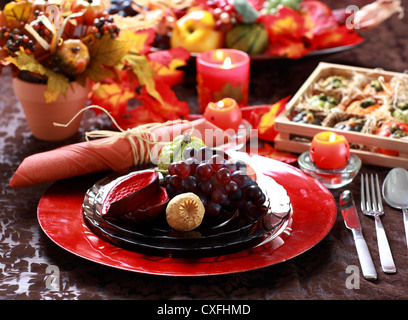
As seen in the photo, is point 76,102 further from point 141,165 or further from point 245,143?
point 245,143

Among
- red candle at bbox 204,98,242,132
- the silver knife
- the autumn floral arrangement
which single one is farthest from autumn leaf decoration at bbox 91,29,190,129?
the silver knife

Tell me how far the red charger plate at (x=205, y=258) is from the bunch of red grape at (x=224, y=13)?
0.57 m

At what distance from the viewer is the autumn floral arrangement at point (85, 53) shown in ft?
3.57

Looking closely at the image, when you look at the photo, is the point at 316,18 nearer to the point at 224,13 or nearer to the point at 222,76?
the point at 224,13

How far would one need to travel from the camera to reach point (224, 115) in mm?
1176

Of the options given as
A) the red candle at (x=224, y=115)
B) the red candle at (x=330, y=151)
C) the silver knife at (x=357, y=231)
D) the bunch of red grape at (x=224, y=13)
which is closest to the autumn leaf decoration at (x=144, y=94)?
the red candle at (x=224, y=115)

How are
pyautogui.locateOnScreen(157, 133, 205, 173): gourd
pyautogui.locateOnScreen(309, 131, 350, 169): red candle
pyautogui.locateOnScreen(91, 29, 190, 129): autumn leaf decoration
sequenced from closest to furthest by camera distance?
pyautogui.locateOnScreen(157, 133, 205, 173): gourd < pyautogui.locateOnScreen(309, 131, 350, 169): red candle < pyautogui.locateOnScreen(91, 29, 190, 129): autumn leaf decoration

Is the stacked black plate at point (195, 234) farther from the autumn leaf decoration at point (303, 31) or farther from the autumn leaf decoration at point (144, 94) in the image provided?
the autumn leaf decoration at point (303, 31)

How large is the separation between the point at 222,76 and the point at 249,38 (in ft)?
0.86

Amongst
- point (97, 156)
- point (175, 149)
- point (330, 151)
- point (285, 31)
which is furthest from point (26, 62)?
point (285, 31)

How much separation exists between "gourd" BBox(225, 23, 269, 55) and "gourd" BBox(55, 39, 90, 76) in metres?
0.49

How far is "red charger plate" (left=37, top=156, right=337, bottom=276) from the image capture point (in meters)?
0.78

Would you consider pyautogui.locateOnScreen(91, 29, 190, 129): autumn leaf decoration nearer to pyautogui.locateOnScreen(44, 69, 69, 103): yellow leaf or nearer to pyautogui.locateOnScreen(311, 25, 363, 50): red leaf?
pyautogui.locateOnScreen(44, 69, 69, 103): yellow leaf

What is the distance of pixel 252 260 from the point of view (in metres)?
0.79
